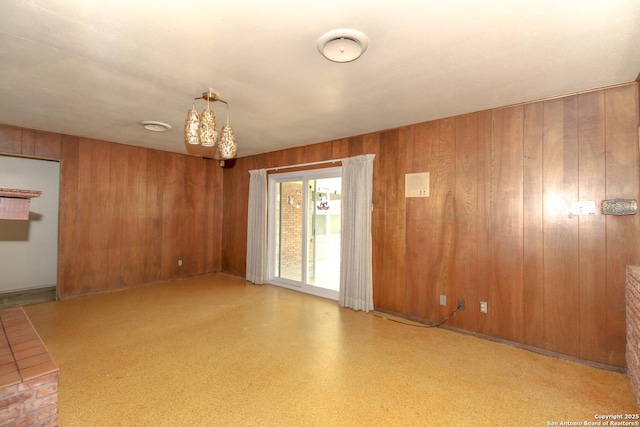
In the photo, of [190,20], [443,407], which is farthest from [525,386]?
[190,20]

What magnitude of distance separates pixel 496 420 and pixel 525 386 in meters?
0.60

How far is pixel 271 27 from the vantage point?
1.82m

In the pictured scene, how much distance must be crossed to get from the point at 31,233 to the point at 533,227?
719 centimetres

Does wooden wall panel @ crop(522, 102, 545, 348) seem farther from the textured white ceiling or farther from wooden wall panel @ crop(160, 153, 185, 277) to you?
wooden wall panel @ crop(160, 153, 185, 277)

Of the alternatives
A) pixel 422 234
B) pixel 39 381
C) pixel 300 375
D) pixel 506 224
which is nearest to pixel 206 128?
pixel 39 381

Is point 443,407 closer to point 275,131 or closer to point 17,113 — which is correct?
point 275,131

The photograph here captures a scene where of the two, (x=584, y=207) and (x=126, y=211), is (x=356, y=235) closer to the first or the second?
(x=584, y=207)

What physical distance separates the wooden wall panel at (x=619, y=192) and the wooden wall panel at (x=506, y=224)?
25.3 inches

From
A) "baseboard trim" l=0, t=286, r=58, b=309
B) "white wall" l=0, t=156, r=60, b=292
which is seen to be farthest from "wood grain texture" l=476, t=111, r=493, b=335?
"white wall" l=0, t=156, r=60, b=292

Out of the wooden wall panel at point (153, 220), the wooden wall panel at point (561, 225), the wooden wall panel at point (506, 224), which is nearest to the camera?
the wooden wall panel at point (561, 225)

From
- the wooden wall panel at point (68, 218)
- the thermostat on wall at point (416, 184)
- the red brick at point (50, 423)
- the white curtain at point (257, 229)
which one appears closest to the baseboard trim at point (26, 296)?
the wooden wall panel at point (68, 218)

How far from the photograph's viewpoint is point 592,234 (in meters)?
2.67

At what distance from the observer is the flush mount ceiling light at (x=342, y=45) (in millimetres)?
1861

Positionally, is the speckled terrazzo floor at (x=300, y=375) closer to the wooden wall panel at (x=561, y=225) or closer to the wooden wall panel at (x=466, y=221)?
the wooden wall panel at (x=561, y=225)
